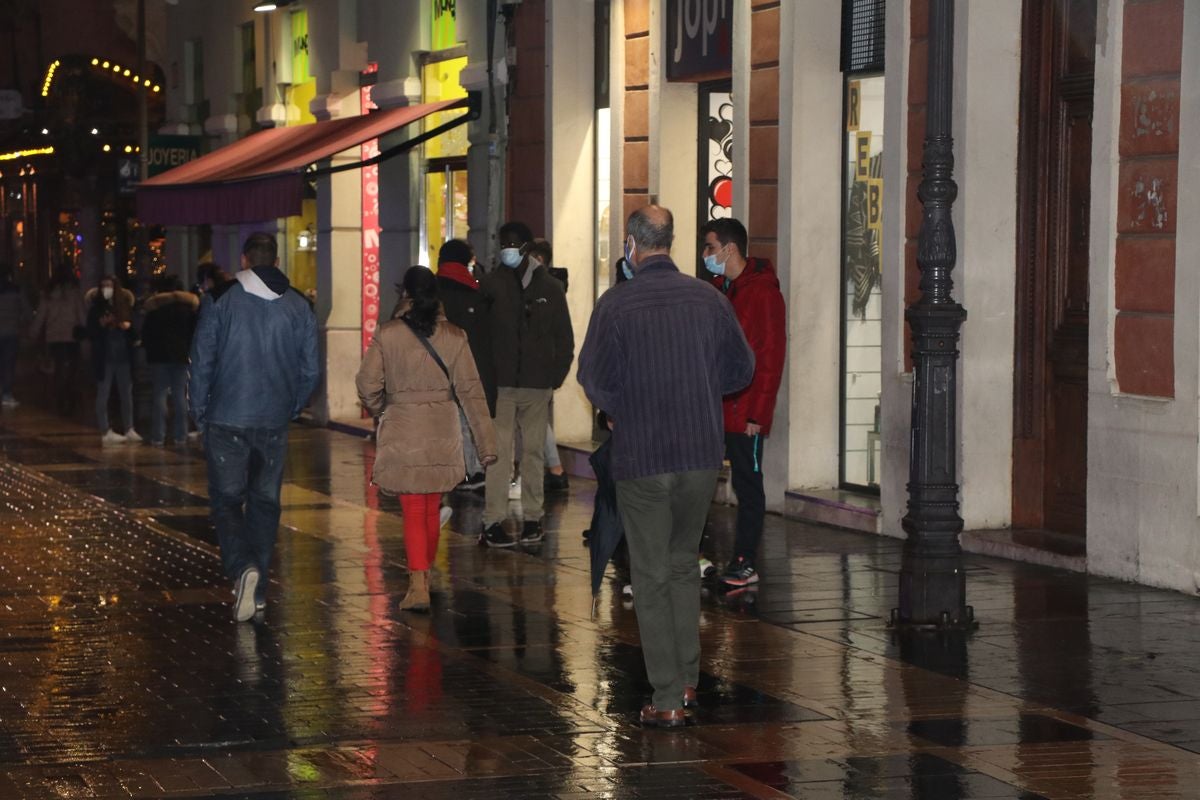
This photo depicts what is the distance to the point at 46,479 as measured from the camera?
58.2 ft

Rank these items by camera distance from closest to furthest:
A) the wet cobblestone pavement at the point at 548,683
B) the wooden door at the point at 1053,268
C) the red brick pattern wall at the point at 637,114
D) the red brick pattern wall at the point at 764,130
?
the wet cobblestone pavement at the point at 548,683, the wooden door at the point at 1053,268, the red brick pattern wall at the point at 764,130, the red brick pattern wall at the point at 637,114

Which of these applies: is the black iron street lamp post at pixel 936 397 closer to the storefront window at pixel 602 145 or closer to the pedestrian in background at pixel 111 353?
A: the storefront window at pixel 602 145

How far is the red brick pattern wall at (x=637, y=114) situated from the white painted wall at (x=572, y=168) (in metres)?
0.98

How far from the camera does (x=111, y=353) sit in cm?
2194

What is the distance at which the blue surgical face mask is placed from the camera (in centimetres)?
1362

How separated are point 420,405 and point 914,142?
13.7 feet

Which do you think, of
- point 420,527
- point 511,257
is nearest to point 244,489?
point 420,527

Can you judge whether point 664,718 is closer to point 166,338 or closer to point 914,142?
point 914,142

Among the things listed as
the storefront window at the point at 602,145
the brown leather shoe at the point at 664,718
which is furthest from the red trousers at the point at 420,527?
the storefront window at the point at 602,145

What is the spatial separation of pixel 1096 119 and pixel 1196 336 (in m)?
1.41

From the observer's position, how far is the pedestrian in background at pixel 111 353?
2158 cm

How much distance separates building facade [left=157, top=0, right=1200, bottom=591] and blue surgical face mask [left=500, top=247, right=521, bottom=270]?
219 centimetres

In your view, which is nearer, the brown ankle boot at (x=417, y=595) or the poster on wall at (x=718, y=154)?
the brown ankle boot at (x=417, y=595)

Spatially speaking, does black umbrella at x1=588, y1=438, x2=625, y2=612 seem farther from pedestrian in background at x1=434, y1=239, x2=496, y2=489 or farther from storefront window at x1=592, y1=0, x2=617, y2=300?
storefront window at x1=592, y1=0, x2=617, y2=300
